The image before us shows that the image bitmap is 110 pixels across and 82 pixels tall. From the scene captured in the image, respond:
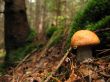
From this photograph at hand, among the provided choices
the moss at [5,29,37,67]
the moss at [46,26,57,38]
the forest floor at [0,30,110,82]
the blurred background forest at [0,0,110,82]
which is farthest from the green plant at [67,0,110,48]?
the moss at [46,26,57,38]

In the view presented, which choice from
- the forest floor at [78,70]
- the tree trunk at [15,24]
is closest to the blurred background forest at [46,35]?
the tree trunk at [15,24]

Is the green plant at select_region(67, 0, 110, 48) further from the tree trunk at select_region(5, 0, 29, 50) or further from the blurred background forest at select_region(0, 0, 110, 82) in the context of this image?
the tree trunk at select_region(5, 0, 29, 50)

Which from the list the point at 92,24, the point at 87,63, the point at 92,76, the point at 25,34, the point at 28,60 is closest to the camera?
the point at 92,76

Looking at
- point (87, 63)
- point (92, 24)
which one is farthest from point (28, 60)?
point (87, 63)

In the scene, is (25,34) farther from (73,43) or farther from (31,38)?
(73,43)

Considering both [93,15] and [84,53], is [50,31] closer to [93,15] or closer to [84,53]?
[93,15]

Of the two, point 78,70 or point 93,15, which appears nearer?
point 78,70

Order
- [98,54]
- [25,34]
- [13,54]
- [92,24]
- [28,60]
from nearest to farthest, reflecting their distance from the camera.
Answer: [98,54] < [92,24] < [28,60] < [13,54] < [25,34]

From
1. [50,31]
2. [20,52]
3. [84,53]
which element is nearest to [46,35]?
[50,31]
